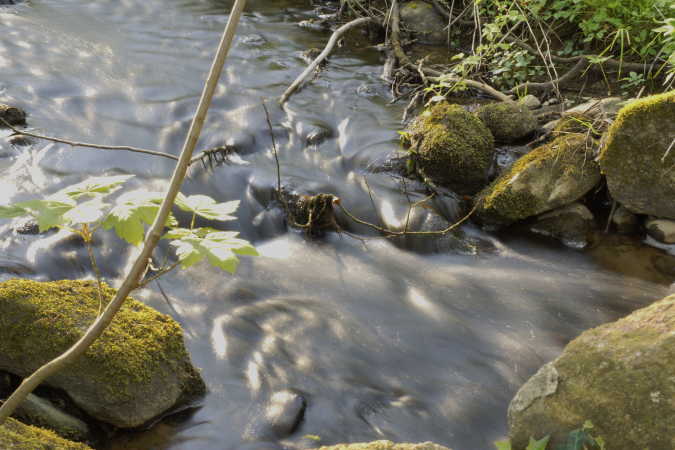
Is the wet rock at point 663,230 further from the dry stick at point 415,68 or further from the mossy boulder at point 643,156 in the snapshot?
the dry stick at point 415,68

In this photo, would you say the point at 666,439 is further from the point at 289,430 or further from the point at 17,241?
the point at 17,241

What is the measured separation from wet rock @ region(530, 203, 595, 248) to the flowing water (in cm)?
13

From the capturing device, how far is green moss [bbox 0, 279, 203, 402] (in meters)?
3.04

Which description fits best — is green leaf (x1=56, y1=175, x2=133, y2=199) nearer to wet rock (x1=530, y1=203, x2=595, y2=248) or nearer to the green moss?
the green moss

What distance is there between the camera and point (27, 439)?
2332 millimetres

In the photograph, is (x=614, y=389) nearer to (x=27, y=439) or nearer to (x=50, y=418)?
(x=27, y=439)

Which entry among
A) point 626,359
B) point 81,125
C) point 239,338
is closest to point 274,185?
point 239,338

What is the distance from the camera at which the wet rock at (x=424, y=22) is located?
28.6 ft

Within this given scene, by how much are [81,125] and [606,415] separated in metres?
5.91

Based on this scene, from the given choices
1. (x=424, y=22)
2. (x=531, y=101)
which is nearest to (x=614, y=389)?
(x=531, y=101)

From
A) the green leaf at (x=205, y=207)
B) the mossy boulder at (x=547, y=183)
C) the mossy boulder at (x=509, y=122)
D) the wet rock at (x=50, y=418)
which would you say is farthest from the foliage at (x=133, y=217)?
the mossy boulder at (x=509, y=122)

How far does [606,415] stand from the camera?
241 cm

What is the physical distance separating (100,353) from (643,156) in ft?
13.2

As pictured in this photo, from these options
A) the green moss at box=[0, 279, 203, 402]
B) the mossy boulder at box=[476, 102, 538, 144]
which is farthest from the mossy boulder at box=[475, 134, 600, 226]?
the green moss at box=[0, 279, 203, 402]
